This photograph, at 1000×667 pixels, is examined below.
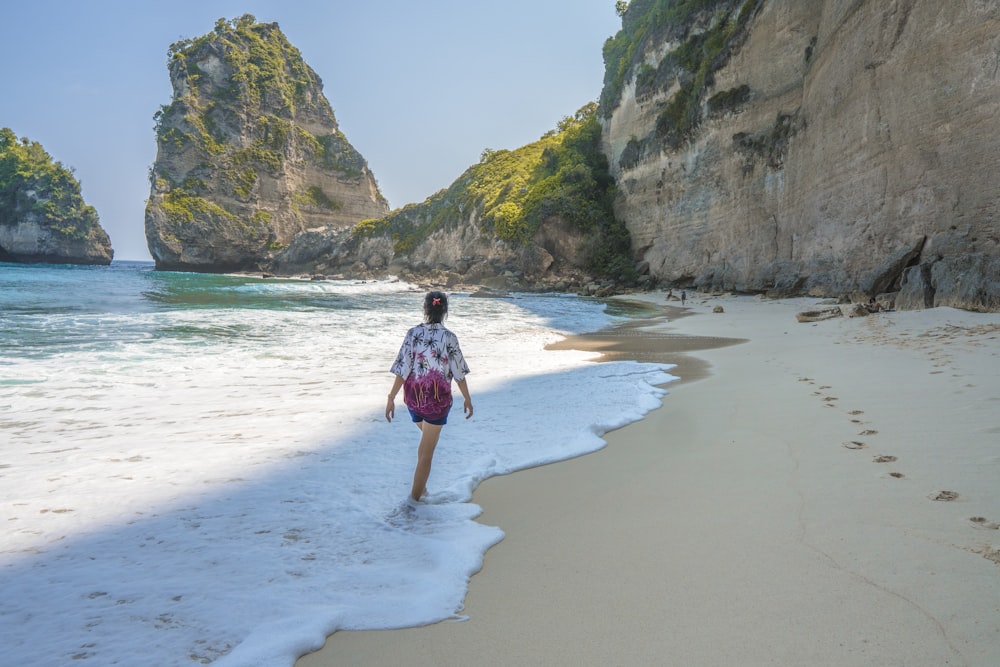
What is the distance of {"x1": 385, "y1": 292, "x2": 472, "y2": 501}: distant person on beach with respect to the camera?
3369mm

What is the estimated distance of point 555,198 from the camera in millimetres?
41719

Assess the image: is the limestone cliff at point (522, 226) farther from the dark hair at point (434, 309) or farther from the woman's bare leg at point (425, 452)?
the woman's bare leg at point (425, 452)

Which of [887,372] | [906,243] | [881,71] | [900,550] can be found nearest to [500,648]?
[900,550]

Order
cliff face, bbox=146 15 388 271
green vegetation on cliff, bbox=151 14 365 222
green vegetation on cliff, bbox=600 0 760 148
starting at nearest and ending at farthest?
green vegetation on cliff, bbox=600 0 760 148
cliff face, bbox=146 15 388 271
green vegetation on cliff, bbox=151 14 365 222

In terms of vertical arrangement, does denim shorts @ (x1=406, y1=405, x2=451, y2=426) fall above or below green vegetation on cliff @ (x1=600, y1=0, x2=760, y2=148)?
below

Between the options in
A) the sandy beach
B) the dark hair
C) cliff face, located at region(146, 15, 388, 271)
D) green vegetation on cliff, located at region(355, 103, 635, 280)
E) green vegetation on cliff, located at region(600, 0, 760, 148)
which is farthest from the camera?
cliff face, located at region(146, 15, 388, 271)

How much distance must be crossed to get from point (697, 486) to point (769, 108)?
26.8 m

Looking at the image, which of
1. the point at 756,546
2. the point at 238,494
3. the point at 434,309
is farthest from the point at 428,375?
the point at 756,546

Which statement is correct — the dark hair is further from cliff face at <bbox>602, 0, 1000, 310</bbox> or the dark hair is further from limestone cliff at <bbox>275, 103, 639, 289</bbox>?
limestone cliff at <bbox>275, 103, 639, 289</bbox>

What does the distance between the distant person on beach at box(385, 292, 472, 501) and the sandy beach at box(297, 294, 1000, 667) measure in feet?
1.80

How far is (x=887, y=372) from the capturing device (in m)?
5.96

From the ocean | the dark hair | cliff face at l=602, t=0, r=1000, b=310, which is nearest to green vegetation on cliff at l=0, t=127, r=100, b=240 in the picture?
cliff face at l=602, t=0, r=1000, b=310

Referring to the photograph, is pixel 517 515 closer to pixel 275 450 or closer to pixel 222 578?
pixel 222 578

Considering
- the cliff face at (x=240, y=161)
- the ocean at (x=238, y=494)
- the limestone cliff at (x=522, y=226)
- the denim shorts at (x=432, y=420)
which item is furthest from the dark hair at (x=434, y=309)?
the cliff face at (x=240, y=161)
